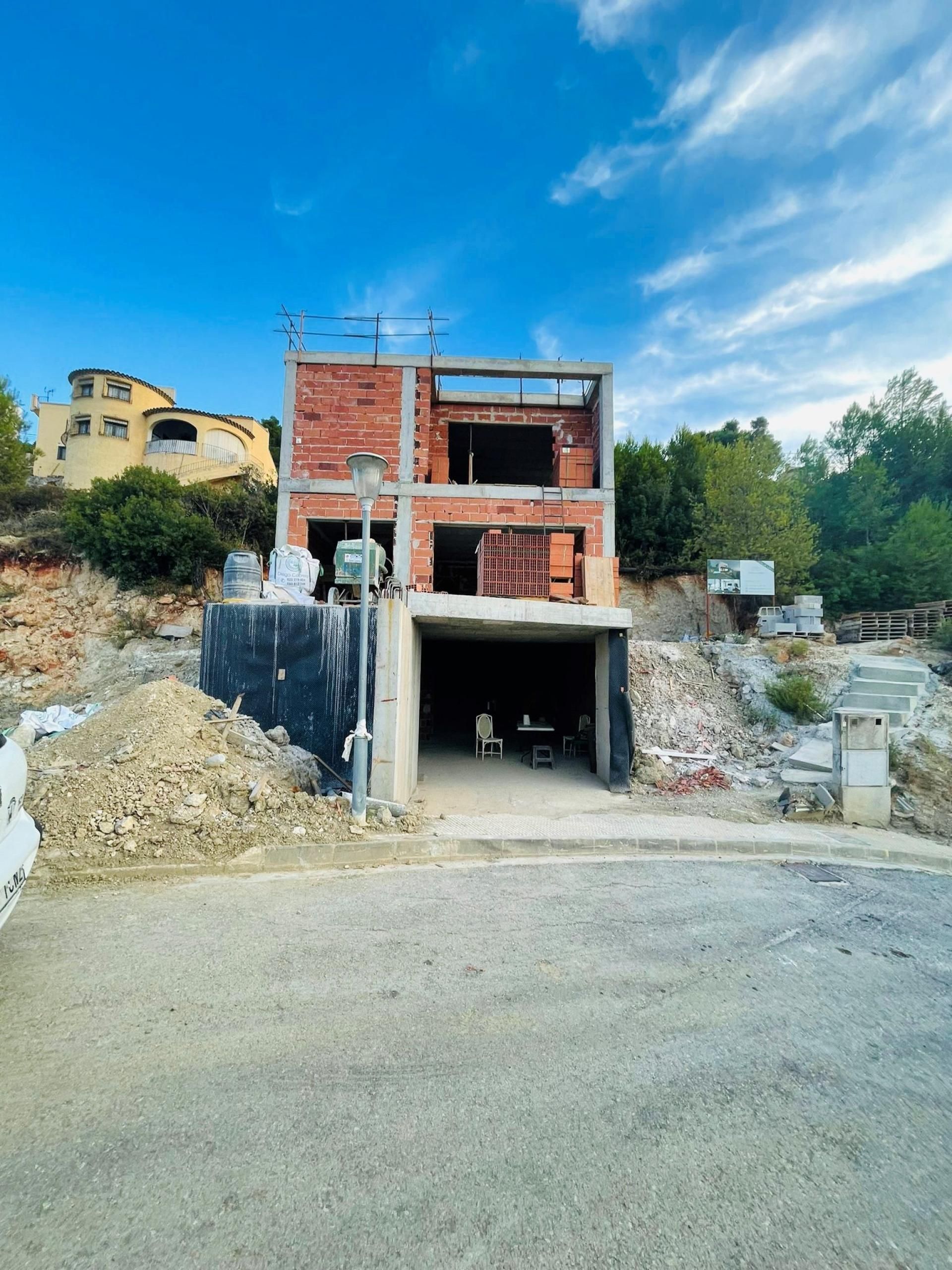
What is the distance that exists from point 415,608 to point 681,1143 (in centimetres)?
677

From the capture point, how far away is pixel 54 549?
58.3ft

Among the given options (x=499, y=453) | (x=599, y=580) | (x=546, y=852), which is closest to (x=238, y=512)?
(x=499, y=453)

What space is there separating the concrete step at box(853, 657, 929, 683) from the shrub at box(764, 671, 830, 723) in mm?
1311

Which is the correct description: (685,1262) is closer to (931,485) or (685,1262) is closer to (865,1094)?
(865,1094)

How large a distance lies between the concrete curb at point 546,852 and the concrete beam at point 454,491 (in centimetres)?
959

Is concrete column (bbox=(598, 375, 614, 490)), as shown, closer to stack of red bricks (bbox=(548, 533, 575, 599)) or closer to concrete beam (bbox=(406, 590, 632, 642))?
stack of red bricks (bbox=(548, 533, 575, 599))

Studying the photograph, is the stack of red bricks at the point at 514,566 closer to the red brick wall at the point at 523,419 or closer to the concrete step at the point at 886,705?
the red brick wall at the point at 523,419

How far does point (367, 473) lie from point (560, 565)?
6490mm

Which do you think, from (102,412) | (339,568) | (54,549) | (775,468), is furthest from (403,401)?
(102,412)

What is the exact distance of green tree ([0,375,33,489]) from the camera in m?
21.3

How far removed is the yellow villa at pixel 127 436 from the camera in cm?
2761

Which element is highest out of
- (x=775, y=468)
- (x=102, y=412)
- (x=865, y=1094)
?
(x=102, y=412)

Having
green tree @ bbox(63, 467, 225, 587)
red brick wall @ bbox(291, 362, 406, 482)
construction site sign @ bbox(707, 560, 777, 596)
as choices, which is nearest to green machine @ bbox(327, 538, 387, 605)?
red brick wall @ bbox(291, 362, 406, 482)

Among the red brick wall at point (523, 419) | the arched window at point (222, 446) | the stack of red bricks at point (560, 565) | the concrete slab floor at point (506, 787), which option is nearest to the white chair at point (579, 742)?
the concrete slab floor at point (506, 787)
